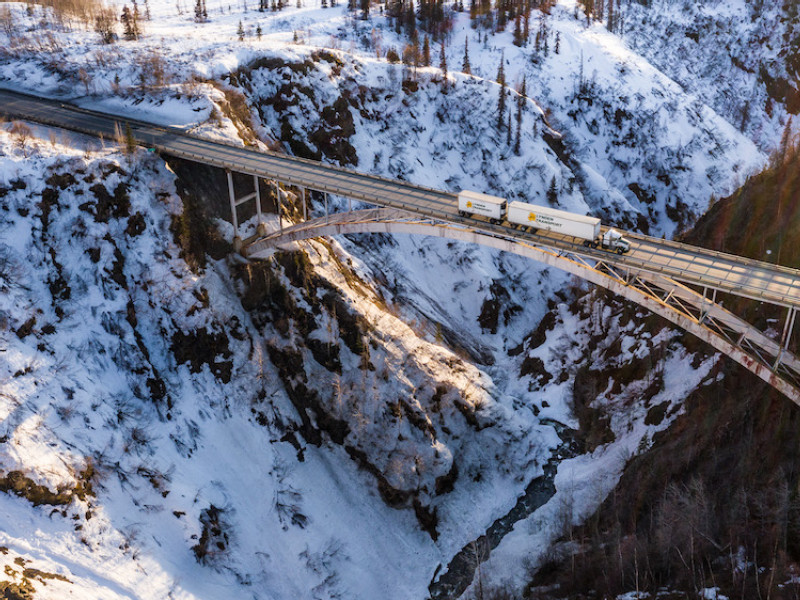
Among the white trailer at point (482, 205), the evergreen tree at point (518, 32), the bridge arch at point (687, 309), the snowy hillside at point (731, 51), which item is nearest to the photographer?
the bridge arch at point (687, 309)

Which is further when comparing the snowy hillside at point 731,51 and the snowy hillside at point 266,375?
the snowy hillside at point 731,51

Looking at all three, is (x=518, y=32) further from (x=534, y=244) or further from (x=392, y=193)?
(x=534, y=244)

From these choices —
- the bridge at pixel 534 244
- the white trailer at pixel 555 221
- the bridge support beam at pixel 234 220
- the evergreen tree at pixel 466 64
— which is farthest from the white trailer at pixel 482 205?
the evergreen tree at pixel 466 64

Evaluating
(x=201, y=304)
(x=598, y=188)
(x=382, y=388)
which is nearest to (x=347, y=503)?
(x=382, y=388)

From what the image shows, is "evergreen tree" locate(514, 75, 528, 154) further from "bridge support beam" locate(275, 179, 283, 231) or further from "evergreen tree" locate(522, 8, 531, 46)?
"bridge support beam" locate(275, 179, 283, 231)

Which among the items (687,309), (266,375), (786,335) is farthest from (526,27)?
(786,335)

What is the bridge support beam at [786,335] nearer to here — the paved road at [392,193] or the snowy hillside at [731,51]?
the paved road at [392,193]
